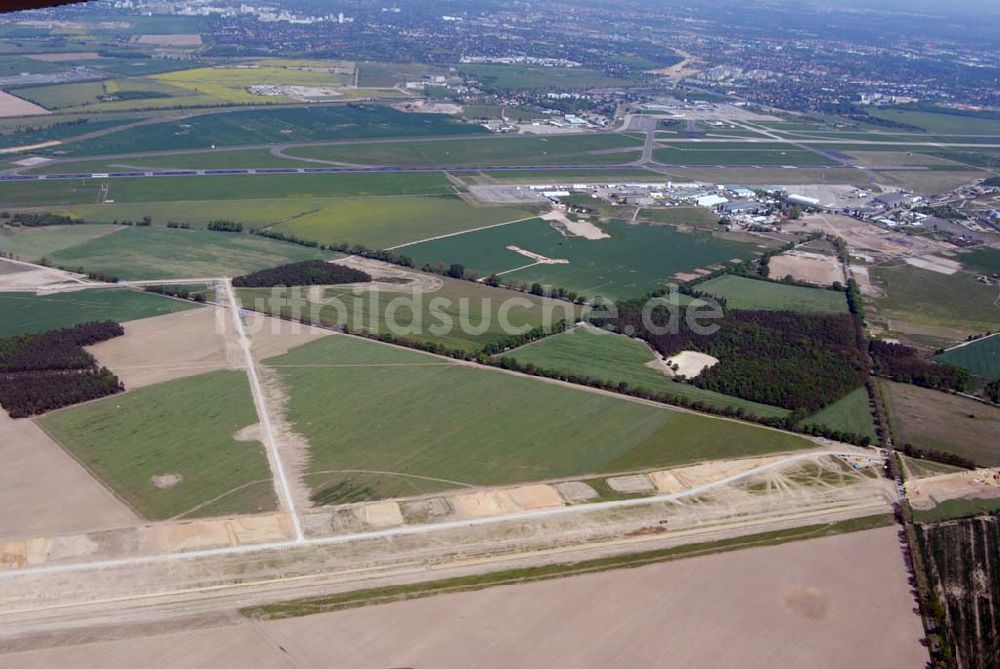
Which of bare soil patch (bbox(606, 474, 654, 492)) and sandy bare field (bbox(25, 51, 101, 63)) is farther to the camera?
sandy bare field (bbox(25, 51, 101, 63))

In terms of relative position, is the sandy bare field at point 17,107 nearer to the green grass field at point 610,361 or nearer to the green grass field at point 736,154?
the green grass field at point 736,154

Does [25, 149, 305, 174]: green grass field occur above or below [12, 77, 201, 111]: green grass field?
below

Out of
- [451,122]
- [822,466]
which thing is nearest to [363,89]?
[451,122]

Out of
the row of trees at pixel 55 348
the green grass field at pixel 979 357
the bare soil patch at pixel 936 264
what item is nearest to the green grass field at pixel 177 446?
the row of trees at pixel 55 348

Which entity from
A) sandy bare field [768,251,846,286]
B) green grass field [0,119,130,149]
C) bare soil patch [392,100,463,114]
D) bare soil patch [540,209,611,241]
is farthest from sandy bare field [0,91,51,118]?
sandy bare field [768,251,846,286]

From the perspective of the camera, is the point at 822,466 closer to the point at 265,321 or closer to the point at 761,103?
the point at 265,321

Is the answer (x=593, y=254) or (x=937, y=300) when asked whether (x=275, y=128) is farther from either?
(x=937, y=300)

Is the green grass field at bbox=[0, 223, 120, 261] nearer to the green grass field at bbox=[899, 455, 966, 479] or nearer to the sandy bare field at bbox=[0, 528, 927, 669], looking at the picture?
the sandy bare field at bbox=[0, 528, 927, 669]
